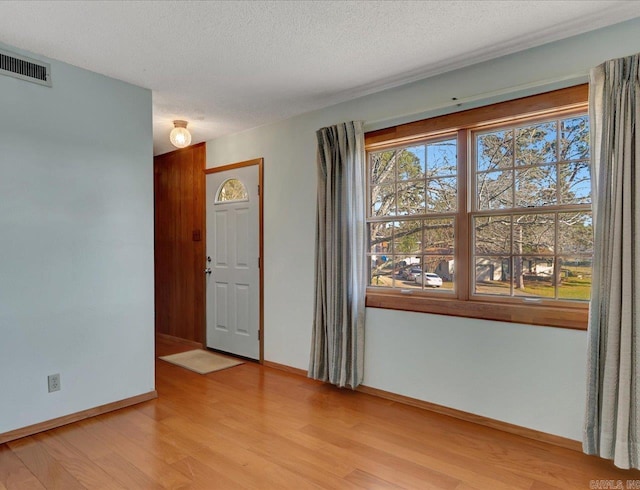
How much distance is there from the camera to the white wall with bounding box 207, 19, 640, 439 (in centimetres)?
247

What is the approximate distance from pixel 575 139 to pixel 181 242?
14.1ft

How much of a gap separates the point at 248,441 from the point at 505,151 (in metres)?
2.52

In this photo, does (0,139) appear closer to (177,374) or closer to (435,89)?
(177,374)

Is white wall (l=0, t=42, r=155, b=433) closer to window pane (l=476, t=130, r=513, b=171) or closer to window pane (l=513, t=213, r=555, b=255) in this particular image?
window pane (l=476, t=130, r=513, b=171)

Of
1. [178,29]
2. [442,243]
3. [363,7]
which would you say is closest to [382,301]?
[442,243]

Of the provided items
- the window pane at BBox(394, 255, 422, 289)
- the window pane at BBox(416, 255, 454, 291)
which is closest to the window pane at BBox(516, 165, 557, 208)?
the window pane at BBox(416, 255, 454, 291)

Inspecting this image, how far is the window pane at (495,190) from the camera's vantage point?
278cm

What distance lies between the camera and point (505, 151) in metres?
2.80

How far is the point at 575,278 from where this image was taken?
2.53m

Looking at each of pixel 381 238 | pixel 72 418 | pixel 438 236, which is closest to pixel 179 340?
pixel 72 418

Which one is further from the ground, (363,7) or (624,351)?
(363,7)

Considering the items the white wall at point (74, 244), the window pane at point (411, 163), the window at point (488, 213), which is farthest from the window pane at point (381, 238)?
the white wall at point (74, 244)

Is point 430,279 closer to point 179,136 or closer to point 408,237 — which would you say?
point 408,237

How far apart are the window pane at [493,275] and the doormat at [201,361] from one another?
2.58 meters
